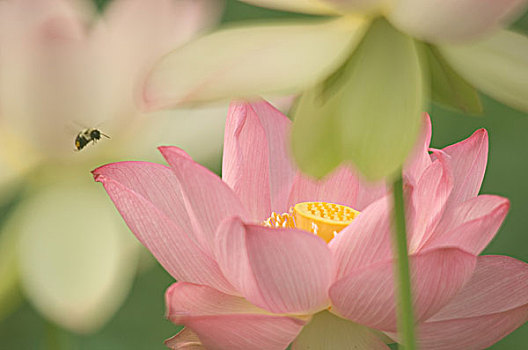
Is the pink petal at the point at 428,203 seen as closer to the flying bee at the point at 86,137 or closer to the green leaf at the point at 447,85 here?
the green leaf at the point at 447,85

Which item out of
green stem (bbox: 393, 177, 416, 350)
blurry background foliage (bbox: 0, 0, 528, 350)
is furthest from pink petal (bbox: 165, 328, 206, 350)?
blurry background foliage (bbox: 0, 0, 528, 350)

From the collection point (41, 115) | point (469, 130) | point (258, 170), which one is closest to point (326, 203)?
point (258, 170)

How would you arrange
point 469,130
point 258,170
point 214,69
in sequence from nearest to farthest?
1. point 214,69
2. point 258,170
3. point 469,130

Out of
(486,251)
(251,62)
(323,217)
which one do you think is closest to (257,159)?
(323,217)

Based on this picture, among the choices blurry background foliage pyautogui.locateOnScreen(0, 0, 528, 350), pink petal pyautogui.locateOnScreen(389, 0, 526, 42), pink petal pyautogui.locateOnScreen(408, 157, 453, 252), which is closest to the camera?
pink petal pyautogui.locateOnScreen(389, 0, 526, 42)

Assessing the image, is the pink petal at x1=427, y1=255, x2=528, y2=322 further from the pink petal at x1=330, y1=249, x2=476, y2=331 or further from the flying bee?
the flying bee

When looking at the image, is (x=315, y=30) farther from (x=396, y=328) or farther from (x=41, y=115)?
(x=41, y=115)

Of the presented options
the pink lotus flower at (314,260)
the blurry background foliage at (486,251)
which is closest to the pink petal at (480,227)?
the pink lotus flower at (314,260)
